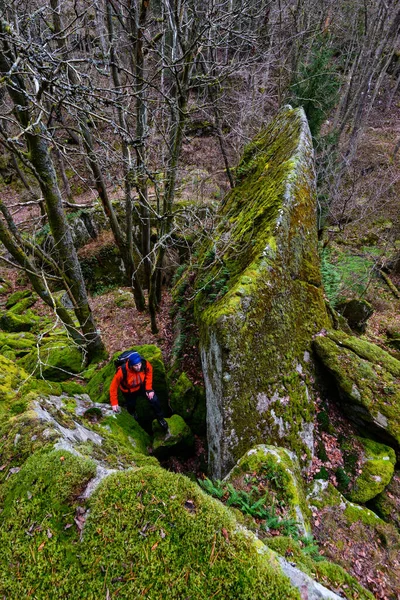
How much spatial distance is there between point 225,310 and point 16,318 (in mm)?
8479

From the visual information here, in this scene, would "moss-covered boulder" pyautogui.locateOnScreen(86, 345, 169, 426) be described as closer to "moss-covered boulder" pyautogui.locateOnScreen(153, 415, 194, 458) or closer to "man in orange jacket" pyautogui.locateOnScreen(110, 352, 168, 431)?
"man in orange jacket" pyautogui.locateOnScreen(110, 352, 168, 431)

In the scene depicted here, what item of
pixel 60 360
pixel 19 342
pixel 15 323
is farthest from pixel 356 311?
pixel 15 323

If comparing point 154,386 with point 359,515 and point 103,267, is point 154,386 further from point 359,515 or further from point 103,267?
point 103,267

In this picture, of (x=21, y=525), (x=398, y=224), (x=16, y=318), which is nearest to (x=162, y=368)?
(x=21, y=525)

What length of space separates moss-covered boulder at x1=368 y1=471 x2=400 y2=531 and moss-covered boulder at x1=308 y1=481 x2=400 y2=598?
0.20m

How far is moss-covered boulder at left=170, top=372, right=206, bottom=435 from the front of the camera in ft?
18.5

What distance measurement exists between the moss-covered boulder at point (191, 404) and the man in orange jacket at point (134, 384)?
0.60m

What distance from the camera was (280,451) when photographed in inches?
143

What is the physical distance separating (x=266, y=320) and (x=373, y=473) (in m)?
2.58

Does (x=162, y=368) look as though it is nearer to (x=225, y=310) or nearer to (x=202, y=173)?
(x=225, y=310)

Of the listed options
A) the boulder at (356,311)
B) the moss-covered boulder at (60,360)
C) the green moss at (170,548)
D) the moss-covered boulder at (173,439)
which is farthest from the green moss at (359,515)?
the moss-covered boulder at (60,360)

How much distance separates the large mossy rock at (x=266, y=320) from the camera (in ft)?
13.6

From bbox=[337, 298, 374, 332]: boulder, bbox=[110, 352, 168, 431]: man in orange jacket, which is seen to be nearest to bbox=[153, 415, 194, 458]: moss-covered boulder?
bbox=[110, 352, 168, 431]: man in orange jacket

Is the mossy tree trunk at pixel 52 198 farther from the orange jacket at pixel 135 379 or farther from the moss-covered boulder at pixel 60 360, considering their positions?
the orange jacket at pixel 135 379
